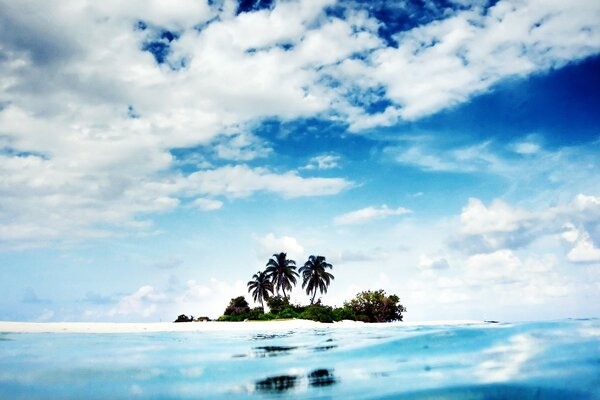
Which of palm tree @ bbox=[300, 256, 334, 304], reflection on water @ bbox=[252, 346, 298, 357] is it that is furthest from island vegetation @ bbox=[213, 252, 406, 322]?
reflection on water @ bbox=[252, 346, 298, 357]

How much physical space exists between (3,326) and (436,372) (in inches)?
899

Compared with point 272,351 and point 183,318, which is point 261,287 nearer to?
point 183,318

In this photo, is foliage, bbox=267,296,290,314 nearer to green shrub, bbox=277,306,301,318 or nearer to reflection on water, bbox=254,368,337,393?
green shrub, bbox=277,306,301,318

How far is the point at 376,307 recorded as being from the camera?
48906 mm

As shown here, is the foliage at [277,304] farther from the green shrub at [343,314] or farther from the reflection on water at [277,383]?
the reflection on water at [277,383]

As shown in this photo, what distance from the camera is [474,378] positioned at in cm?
1020

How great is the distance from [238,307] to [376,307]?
58.3ft

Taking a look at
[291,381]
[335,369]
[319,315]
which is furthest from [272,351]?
[319,315]

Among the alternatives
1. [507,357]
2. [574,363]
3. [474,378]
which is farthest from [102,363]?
[574,363]

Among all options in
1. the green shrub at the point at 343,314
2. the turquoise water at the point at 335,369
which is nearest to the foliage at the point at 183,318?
the green shrub at the point at 343,314

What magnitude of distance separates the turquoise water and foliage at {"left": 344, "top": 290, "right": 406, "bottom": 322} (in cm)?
3433

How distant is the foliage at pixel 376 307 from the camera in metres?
48.4

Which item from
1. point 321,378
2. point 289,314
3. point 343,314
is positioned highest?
point 289,314

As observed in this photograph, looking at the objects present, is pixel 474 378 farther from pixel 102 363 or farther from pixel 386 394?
pixel 102 363
